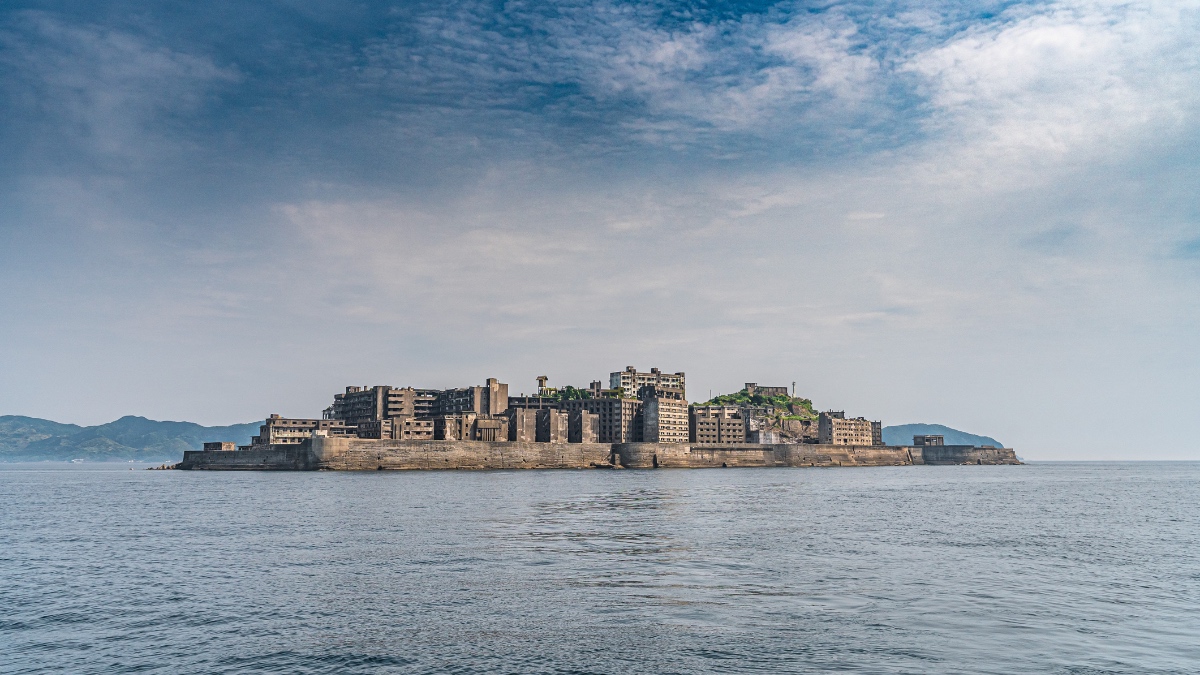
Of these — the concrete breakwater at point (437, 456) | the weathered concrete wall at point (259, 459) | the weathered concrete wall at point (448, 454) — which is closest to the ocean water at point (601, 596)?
the weathered concrete wall at point (448, 454)

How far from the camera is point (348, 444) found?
512ft

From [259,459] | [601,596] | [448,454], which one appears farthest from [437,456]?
[601,596]

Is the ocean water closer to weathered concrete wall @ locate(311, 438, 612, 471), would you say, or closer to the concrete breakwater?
weathered concrete wall @ locate(311, 438, 612, 471)

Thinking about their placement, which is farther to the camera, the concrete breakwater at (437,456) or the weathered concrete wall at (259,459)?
the weathered concrete wall at (259,459)

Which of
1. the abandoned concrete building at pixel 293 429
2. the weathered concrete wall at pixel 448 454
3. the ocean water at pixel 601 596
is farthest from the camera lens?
A: the abandoned concrete building at pixel 293 429

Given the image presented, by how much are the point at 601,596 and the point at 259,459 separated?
157866 mm

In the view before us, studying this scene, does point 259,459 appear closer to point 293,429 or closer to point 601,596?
point 293,429

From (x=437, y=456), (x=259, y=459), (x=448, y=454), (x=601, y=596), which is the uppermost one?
(x=448, y=454)

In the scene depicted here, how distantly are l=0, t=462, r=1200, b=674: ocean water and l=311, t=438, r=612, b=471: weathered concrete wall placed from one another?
100421mm

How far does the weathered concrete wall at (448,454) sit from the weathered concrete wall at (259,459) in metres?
6.00

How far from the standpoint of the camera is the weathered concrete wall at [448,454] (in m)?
155

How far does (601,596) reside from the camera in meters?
27.8

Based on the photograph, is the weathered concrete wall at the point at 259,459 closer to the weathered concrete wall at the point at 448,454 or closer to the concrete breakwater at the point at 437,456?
the concrete breakwater at the point at 437,456

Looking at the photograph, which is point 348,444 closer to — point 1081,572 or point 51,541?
point 51,541
